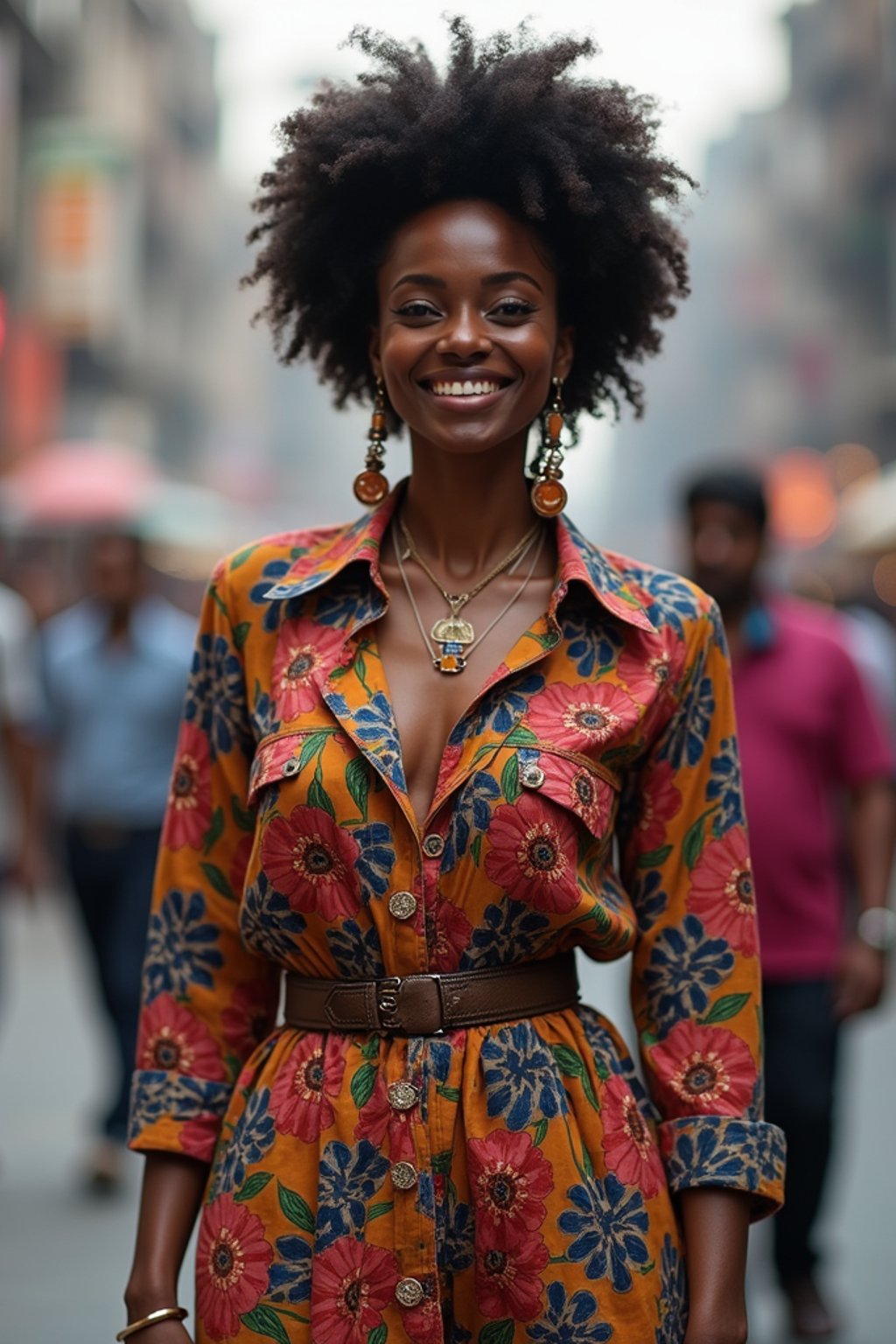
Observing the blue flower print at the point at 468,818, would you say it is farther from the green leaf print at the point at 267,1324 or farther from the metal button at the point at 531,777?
the green leaf print at the point at 267,1324

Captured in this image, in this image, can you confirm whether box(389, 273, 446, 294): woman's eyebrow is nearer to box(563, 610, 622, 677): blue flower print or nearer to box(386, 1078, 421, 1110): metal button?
box(563, 610, 622, 677): blue flower print

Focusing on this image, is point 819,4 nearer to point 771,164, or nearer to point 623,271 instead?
point 771,164

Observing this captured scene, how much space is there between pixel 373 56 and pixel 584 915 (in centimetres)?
129

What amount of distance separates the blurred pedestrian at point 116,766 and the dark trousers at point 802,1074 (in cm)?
257

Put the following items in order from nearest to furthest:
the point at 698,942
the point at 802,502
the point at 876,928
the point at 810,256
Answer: the point at 698,942, the point at 876,928, the point at 802,502, the point at 810,256

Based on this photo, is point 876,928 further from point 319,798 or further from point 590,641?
point 319,798

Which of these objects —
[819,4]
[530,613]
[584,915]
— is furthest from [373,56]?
[819,4]

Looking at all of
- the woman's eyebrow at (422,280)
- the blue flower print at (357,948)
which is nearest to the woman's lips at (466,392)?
the woman's eyebrow at (422,280)

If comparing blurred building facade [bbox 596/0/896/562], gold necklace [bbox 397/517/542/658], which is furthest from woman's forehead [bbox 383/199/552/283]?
blurred building facade [bbox 596/0/896/562]

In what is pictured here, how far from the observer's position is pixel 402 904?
2.45m

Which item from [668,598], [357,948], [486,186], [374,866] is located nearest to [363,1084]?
[357,948]

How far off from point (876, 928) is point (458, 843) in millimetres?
2856

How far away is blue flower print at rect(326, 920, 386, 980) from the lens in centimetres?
248

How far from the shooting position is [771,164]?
62.9 m
